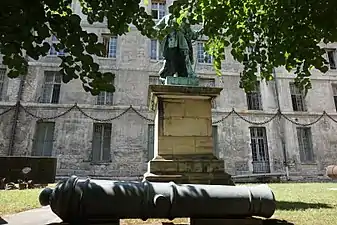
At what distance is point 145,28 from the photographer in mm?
3811

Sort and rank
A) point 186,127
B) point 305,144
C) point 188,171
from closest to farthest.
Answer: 1. point 188,171
2. point 186,127
3. point 305,144

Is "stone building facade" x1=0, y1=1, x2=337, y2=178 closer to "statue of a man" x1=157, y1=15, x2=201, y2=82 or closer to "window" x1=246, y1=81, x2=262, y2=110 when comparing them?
"window" x1=246, y1=81, x2=262, y2=110

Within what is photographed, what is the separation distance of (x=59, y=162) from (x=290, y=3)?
15706 millimetres

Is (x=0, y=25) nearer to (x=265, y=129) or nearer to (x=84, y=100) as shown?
(x=84, y=100)

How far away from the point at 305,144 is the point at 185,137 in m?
16.2

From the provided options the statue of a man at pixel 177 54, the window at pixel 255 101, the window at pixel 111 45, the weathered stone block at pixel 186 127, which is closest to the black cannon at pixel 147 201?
the weathered stone block at pixel 186 127

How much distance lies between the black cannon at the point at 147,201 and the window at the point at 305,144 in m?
17.5

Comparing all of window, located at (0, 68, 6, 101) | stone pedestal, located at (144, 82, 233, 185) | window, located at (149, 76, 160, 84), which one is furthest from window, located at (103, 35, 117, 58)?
stone pedestal, located at (144, 82, 233, 185)

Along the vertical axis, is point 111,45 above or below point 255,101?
above

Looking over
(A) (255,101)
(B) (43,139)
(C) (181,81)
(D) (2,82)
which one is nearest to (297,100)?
(A) (255,101)

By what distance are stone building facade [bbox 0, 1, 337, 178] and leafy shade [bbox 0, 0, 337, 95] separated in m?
12.9

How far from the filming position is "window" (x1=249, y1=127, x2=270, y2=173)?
17562mm

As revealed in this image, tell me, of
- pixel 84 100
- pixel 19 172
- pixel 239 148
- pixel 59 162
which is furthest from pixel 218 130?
pixel 19 172

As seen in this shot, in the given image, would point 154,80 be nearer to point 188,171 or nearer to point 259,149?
point 259,149
